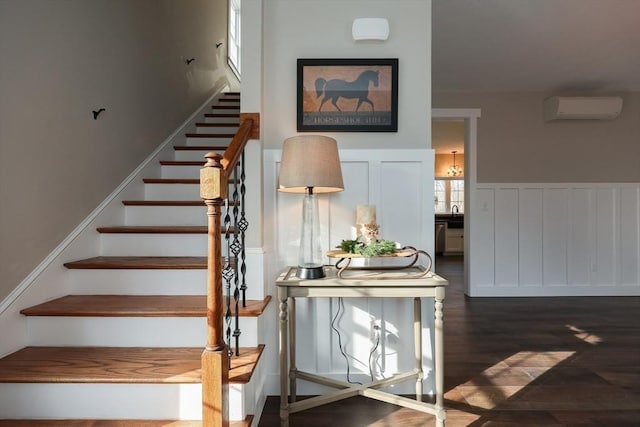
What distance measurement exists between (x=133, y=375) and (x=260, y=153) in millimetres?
1238

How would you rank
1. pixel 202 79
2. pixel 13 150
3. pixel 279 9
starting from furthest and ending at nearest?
pixel 202 79, pixel 279 9, pixel 13 150

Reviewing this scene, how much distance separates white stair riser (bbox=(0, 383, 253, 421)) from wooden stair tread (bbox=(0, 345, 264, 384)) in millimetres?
36

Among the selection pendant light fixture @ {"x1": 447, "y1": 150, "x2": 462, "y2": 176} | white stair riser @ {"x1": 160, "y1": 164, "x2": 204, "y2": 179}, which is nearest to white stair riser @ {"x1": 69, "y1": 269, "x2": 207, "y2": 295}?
white stair riser @ {"x1": 160, "y1": 164, "x2": 204, "y2": 179}

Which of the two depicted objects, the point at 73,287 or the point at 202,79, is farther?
the point at 202,79

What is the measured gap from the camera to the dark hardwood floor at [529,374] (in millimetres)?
1867

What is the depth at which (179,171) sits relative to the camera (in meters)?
3.07

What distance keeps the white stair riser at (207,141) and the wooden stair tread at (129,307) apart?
189 cm

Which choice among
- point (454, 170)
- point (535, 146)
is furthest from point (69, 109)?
point (454, 170)

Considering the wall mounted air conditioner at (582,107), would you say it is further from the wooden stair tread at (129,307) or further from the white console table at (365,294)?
the wooden stair tread at (129,307)

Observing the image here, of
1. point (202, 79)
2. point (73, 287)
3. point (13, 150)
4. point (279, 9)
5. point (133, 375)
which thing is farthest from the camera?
point (202, 79)

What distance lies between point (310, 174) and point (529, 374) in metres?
1.97

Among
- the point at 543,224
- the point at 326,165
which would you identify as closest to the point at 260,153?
the point at 326,165

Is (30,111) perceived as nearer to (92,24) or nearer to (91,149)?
(91,149)

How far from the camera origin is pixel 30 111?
1813mm
